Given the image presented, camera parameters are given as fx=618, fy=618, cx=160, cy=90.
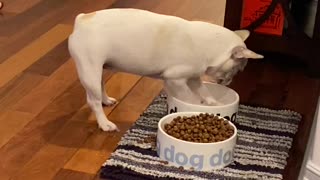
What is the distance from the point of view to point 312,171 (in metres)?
1.64

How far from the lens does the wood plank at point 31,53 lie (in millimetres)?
2289

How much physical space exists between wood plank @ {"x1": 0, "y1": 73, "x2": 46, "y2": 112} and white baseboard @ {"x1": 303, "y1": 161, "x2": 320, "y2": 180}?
3.22ft

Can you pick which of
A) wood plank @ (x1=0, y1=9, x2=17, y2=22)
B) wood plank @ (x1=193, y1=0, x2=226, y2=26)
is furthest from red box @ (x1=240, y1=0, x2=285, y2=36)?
wood plank @ (x1=0, y1=9, x2=17, y2=22)

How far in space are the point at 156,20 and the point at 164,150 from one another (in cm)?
40

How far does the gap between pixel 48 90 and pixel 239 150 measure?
0.74 m

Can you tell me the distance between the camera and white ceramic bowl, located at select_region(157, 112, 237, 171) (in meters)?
1.65

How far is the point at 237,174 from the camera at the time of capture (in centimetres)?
169

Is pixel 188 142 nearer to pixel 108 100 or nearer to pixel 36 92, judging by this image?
pixel 108 100

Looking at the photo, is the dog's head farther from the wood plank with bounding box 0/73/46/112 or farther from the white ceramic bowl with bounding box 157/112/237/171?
the wood plank with bounding box 0/73/46/112

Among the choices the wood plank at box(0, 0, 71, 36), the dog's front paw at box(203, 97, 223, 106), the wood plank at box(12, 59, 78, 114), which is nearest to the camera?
the dog's front paw at box(203, 97, 223, 106)

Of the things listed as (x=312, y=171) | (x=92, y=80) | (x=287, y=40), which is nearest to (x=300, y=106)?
(x=287, y=40)

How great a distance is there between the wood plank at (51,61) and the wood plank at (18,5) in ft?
1.67

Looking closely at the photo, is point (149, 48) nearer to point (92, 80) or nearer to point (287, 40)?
point (92, 80)

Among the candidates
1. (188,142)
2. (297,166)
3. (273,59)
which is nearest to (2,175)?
(188,142)
